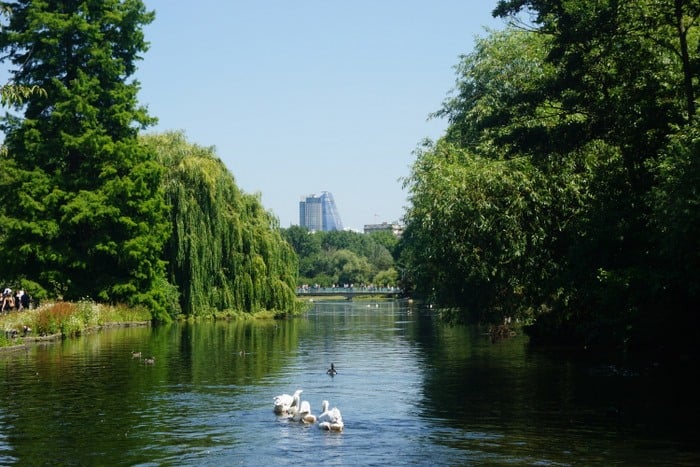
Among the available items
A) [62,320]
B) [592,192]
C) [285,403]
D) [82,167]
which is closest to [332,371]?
[285,403]

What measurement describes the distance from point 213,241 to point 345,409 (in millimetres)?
39426

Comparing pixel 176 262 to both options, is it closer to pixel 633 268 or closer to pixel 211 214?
pixel 211 214

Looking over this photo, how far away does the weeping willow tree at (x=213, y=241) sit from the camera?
5869 centimetres

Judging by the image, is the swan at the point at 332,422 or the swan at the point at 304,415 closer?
the swan at the point at 332,422

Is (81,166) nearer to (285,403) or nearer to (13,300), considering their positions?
(13,300)

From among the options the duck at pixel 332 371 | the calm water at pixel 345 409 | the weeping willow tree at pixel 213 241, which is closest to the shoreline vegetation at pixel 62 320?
the calm water at pixel 345 409

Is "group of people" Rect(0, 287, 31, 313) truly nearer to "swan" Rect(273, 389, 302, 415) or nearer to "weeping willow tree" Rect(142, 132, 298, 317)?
"weeping willow tree" Rect(142, 132, 298, 317)

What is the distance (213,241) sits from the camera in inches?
2357

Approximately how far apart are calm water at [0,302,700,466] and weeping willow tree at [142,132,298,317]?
22501mm

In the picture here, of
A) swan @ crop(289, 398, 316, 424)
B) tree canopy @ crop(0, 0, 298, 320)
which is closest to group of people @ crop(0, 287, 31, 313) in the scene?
tree canopy @ crop(0, 0, 298, 320)

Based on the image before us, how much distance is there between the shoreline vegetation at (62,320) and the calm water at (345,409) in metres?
2.92

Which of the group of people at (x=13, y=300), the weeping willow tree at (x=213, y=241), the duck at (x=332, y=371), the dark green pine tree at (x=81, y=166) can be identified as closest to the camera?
the duck at (x=332, y=371)

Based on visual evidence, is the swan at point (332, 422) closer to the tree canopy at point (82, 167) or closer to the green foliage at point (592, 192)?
the green foliage at point (592, 192)

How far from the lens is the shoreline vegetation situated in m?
39.1
